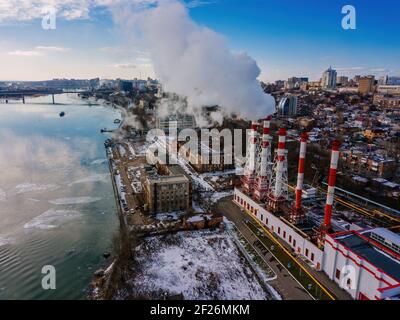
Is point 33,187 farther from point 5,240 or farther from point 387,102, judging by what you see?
point 387,102

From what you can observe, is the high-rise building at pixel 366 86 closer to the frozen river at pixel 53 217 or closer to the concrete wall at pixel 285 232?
the frozen river at pixel 53 217

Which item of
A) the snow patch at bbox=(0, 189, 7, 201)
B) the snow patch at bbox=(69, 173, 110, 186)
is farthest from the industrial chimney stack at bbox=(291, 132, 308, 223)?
the snow patch at bbox=(0, 189, 7, 201)

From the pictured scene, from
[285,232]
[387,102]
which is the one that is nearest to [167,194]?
[285,232]

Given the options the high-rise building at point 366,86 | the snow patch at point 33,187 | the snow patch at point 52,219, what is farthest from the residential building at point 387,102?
the snow patch at point 52,219
